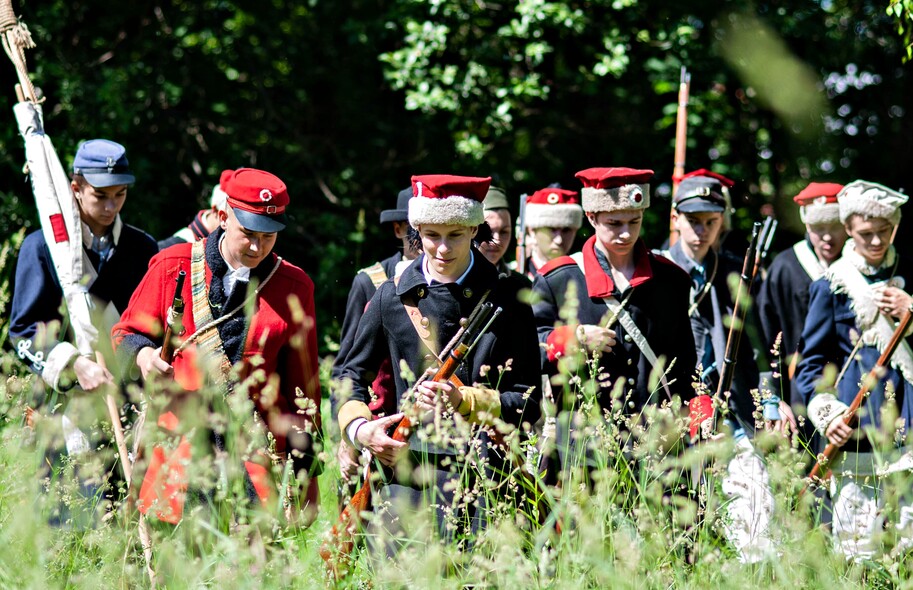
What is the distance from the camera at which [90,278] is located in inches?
211

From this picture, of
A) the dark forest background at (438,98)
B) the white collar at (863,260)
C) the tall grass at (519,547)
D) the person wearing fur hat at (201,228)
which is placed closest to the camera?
the tall grass at (519,547)

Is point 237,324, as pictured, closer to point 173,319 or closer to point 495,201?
point 173,319

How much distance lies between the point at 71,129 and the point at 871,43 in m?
7.65

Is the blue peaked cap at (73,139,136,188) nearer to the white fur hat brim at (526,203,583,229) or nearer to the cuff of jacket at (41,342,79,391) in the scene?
the cuff of jacket at (41,342,79,391)

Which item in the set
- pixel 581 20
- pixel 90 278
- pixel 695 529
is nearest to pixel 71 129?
pixel 581 20

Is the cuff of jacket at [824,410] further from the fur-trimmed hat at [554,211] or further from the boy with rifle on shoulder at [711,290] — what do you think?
the fur-trimmed hat at [554,211]

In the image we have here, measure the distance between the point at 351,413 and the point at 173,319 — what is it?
738 mm

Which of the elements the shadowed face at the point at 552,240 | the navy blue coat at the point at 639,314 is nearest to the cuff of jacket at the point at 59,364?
the navy blue coat at the point at 639,314

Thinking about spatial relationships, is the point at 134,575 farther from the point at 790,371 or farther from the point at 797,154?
the point at 797,154

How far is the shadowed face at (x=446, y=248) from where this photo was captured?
13.9 feet

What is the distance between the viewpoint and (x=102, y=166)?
5484 millimetres

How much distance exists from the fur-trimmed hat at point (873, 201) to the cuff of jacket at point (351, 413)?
2813 millimetres

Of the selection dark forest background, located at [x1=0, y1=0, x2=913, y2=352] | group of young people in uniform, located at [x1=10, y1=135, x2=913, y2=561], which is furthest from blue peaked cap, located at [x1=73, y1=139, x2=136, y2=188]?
dark forest background, located at [x1=0, y1=0, x2=913, y2=352]

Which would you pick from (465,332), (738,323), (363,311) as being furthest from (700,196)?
(465,332)
